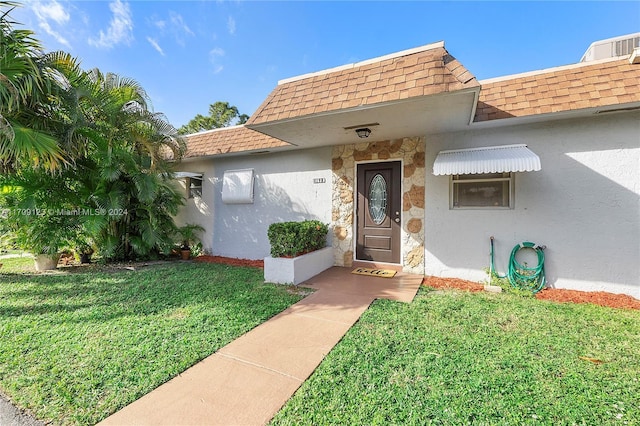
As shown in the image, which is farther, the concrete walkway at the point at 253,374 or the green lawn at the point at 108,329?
the green lawn at the point at 108,329

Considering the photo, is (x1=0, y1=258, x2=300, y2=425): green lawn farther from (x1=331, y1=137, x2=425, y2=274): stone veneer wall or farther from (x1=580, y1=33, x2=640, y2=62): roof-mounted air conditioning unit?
(x1=580, y1=33, x2=640, y2=62): roof-mounted air conditioning unit

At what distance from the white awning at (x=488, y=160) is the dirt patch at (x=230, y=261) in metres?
7.33

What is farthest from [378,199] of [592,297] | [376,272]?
[592,297]

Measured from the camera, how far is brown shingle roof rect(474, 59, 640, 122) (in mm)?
6023

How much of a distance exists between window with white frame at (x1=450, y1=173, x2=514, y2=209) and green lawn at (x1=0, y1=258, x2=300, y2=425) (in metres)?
5.83

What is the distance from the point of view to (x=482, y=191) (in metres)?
7.89

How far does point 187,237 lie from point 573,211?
45.3 ft

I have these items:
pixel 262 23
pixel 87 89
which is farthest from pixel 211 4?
pixel 87 89

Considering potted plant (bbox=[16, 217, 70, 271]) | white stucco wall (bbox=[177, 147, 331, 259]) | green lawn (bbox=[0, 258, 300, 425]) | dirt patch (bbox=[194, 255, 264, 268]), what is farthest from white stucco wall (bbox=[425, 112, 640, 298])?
potted plant (bbox=[16, 217, 70, 271])

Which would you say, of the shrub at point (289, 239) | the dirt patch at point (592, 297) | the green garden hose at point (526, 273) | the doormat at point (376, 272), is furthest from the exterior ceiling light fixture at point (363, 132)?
the dirt patch at point (592, 297)

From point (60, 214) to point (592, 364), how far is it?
13.9 meters

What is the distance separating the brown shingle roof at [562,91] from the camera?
19.8 feet

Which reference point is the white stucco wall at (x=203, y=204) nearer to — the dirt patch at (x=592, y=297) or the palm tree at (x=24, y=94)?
the palm tree at (x=24, y=94)

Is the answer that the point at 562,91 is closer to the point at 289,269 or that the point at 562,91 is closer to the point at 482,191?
the point at 482,191
